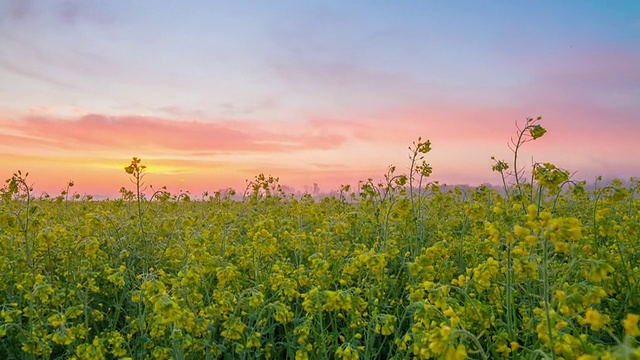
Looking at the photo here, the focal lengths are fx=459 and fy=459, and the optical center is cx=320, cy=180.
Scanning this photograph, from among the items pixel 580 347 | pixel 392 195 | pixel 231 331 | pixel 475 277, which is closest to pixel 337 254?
pixel 392 195

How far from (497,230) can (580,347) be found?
0.82m

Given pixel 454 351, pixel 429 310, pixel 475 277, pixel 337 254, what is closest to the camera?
pixel 454 351

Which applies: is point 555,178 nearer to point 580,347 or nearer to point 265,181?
point 580,347

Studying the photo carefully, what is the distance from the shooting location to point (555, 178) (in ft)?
10.3

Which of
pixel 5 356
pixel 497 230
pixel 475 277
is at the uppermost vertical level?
pixel 497 230

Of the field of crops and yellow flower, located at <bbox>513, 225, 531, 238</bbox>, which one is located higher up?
yellow flower, located at <bbox>513, 225, 531, 238</bbox>

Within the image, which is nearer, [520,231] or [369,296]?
[520,231]

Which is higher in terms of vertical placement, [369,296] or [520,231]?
[520,231]

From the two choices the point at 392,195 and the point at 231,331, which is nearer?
the point at 231,331

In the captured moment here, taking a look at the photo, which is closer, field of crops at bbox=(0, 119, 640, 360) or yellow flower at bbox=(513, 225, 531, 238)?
yellow flower at bbox=(513, 225, 531, 238)

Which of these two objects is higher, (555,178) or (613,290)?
(555,178)

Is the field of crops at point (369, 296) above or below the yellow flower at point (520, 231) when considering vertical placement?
below

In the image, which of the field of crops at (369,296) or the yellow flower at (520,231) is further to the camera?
the field of crops at (369,296)

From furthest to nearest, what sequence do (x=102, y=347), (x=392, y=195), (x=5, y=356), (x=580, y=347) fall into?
(x=392, y=195) → (x=5, y=356) → (x=102, y=347) → (x=580, y=347)
